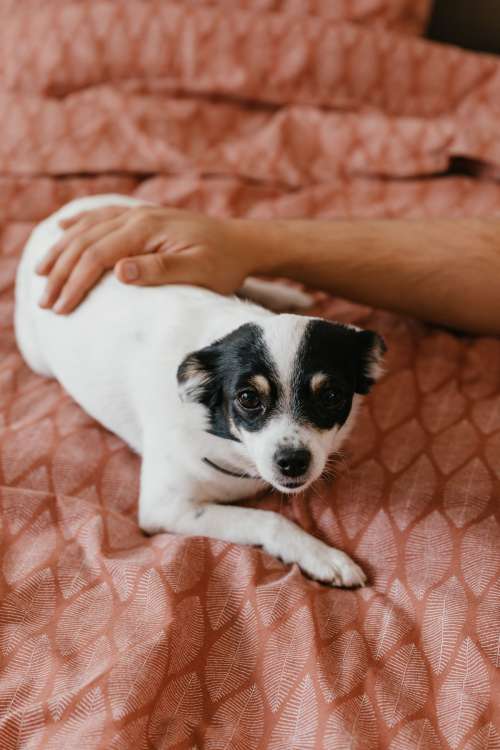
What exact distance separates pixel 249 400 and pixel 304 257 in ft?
1.93

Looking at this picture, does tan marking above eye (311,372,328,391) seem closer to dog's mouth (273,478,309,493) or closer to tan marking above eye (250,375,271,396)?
tan marking above eye (250,375,271,396)

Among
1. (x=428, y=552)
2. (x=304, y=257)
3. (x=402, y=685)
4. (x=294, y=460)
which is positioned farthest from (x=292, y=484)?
(x=304, y=257)

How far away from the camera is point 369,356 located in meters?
1.47

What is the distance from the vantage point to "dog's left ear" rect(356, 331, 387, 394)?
1461mm

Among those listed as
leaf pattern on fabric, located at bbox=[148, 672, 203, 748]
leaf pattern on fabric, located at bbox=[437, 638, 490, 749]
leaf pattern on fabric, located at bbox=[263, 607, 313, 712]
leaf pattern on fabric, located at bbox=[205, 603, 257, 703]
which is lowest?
leaf pattern on fabric, located at bbox=[148, 672, 203, 748]

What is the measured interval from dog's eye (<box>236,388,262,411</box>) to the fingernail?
46cm

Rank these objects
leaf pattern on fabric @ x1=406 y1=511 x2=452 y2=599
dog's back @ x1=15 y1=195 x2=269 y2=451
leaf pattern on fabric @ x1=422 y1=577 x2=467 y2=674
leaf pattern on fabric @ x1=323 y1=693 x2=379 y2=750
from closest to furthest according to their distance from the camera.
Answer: leaf pattern on fabric @ x1=323 y1=693 x2=379 y2=750, leaf pattern on fabric @ x1=422 y1=577 x2=467 y2=674, leaf pattern on fabric @ x1=406 y1=511 x2=452 y2=599, dog's back @ x1=15 y1=195 x2=269 y2=451

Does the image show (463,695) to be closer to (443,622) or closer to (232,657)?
(443,622)

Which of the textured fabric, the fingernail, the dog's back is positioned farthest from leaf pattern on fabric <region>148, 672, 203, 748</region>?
the fingernail

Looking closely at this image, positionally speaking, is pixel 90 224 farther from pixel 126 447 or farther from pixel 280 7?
pixel 280 7

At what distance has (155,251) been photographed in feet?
5.60

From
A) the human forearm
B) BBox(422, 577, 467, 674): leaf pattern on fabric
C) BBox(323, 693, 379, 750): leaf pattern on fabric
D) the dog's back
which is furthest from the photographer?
the human forearm

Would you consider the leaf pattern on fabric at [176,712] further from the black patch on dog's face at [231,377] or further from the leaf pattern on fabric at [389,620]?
the black patch on dog's face at [231,377]

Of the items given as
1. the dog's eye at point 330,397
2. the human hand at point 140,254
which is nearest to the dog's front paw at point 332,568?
the dog's eye at point 330,397
